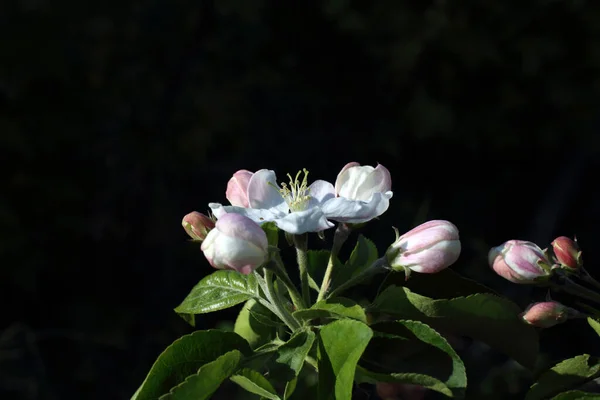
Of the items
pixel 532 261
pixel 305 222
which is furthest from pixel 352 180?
pixel 532 261

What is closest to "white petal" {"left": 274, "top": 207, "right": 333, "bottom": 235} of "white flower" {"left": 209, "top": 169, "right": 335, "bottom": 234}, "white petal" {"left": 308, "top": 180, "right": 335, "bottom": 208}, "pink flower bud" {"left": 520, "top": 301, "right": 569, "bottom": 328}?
"white flower" {"left": 209, "top": 169, "right": 335, "bottom": 234}

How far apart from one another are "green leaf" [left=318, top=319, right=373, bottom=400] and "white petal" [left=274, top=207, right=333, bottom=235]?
12 centimetres

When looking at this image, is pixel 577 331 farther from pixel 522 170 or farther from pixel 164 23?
pixel 164 23

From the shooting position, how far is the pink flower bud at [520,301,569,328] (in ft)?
2.72

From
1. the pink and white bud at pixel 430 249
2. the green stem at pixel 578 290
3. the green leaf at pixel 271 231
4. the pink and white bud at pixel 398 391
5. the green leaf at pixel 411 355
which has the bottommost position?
the pink and white bud at pixel 398 391

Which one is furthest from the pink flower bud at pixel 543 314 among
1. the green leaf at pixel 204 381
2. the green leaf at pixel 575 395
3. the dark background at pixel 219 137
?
the dark background at pixel 219 137

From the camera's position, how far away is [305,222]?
816mm

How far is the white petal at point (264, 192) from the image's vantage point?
917 mm

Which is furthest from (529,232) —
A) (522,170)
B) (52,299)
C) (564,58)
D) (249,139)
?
(52,299)

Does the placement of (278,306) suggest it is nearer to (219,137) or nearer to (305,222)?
(305,222)

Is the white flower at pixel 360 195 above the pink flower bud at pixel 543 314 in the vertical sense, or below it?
above

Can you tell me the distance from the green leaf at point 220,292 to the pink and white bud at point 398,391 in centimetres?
18

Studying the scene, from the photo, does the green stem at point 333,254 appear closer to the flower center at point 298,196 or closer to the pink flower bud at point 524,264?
the flower center at point 298,196

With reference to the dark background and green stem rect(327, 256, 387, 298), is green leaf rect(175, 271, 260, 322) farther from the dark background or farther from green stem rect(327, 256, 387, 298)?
the dark background
